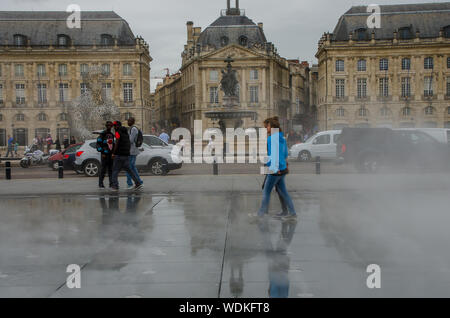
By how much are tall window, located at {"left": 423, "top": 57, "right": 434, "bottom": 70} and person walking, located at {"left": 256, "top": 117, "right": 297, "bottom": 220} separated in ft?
233

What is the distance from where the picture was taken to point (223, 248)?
737 centimetres

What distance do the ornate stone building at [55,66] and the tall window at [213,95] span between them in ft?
36.3

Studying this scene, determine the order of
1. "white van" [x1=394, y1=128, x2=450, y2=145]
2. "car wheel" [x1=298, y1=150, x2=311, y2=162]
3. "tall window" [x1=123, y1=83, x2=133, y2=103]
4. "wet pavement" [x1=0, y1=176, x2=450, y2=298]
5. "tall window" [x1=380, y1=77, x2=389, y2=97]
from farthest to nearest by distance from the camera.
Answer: "tall window" [x1=123, y1=83, x2=133, y2=103] < "tall window" [x1=380, y1=77, x2=389, y2=97] < "car wheel" [x1=298, y1=150, x2=311, y2=162] < "white van" [x1=394, y1=128, x2=450, y2=145] < "wet pavement" [x1=0, y1=176, x2=450, y2=298]

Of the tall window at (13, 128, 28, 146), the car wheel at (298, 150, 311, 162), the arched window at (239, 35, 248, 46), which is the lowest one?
the car wheel at (298, 150, 311, 162)

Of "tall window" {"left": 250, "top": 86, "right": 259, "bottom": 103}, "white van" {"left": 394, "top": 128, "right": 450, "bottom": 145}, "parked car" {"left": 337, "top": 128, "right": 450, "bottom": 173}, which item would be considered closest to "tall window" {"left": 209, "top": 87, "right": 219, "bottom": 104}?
"tall window" {"left": 250, "top": 86, "right": 259, "bottom": 103}

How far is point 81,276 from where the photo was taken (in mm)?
6043

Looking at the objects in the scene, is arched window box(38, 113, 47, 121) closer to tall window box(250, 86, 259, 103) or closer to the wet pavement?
tall window box(250, 86, 259, 103)

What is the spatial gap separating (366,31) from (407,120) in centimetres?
1296

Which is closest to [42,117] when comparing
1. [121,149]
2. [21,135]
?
[21,135]

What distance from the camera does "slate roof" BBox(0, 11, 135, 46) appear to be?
7644 centimetres

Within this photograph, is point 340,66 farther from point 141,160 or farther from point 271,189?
point 271,189

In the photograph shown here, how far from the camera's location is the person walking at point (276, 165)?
9.60 m
